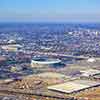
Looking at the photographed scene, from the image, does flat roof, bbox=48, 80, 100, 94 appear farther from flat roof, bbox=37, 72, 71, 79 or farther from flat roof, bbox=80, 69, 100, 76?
flat roof, bbox=80, 69, 100, 76

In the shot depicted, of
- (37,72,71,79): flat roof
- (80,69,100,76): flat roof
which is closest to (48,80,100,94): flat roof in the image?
(37,72,71,79): flat roof

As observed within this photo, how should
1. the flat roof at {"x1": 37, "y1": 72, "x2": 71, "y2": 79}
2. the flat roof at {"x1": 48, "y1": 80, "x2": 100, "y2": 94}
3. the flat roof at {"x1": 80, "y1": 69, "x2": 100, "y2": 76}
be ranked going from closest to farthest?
the flat roof at {"x1": 48, "y1": 80, "x2": 100, "y2": 94}
the flat roof at {"x1": 37, "y1": 72, "x2": 71, "y2": 79}
the flat roof at {"x1": 80, "y1": 69, "x2": 100, "y2": 76}

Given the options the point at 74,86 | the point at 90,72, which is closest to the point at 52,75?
the point at 90,72

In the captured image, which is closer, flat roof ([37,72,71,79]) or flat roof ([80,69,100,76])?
flat roof ([37,72,71,79])

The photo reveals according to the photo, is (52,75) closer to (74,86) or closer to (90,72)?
(90,72)

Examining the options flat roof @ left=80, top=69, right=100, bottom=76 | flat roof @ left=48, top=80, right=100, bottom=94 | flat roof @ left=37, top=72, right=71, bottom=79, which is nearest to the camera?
flat roof @ left=48, top=80, right=100, bottom=94

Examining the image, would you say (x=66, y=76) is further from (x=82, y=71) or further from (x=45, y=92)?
(x=45, y=92)

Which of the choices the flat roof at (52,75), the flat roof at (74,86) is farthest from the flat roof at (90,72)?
the flat roof at (74,86)

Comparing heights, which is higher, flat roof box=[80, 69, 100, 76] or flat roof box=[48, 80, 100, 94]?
flat roof box=[48, 80, 100, 94]

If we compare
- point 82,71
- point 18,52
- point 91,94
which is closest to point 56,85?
point 91,94
